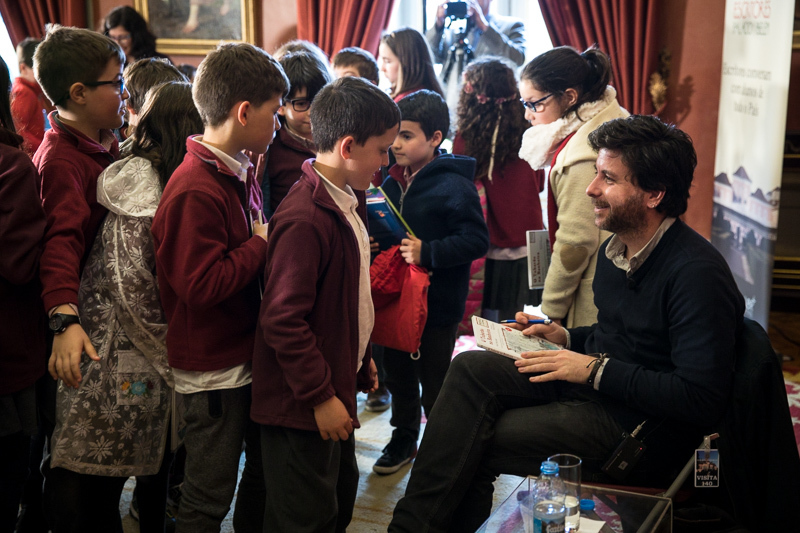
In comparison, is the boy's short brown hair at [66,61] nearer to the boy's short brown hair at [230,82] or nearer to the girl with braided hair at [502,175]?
the boy's short brown hair at [230,82]

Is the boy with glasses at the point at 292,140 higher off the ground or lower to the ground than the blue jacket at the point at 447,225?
higher

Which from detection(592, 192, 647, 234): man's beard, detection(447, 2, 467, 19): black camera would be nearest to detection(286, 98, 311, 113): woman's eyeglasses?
detection(592, 192, 647, 234): man's beard

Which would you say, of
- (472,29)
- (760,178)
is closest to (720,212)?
(760,178)

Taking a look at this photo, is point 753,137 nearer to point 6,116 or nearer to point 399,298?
point 399,298

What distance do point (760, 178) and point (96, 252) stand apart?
332 cm

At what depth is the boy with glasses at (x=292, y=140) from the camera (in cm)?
256

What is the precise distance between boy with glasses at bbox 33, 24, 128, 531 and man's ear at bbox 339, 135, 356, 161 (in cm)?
70

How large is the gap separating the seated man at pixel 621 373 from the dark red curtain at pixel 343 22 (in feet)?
12.2

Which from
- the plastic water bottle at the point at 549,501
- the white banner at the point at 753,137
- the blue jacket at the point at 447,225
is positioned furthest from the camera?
the white banner at the point at 753,137

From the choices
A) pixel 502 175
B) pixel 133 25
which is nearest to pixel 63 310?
pixel 502 175

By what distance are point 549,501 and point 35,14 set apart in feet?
20.0

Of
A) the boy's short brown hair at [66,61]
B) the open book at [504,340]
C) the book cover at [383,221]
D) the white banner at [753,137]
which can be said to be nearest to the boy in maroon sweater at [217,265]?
the boy's short brown hair at [66,61]

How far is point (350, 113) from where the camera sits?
181 cm

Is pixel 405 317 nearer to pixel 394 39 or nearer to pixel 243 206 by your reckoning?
pixel 243 206
